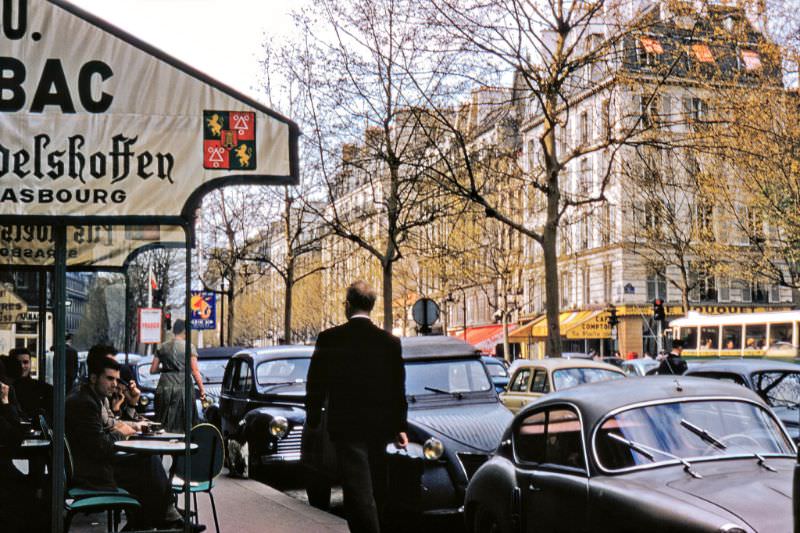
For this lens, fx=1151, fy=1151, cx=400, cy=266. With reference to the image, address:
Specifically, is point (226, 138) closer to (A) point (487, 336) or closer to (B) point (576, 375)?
(B) point (576, 375)

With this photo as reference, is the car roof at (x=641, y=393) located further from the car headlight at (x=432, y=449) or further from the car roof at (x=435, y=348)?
the car roof at (x=435, y=348)

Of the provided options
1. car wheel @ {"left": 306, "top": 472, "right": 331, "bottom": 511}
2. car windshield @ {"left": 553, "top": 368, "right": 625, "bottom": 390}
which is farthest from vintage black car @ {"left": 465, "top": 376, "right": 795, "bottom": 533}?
car windshield @ {"left": 553, "top": 368, "right": 625, "bottom": 390}

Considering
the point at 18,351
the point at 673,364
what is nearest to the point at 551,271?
the point at 673,364

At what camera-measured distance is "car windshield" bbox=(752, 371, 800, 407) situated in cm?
1374

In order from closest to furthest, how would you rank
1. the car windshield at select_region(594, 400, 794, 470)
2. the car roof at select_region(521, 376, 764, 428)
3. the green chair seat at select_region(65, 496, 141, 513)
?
the car windshield at select_region(594, 400, 794, 470) → the car roof at select_region(521, 376, 764, 428) → the green chair seat at select_region(65, 496, 141, 513)

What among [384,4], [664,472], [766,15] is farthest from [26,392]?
[384,4]

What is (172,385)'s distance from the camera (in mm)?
12023

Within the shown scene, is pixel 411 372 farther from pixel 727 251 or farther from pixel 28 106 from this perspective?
pixel 727 251

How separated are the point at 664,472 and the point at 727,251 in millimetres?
37649

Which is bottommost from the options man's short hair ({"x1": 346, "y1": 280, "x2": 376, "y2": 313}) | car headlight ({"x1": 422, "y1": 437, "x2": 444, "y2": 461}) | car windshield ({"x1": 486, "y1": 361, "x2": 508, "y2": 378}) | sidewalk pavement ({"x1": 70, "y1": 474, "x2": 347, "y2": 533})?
sidewalk pavement ({"x1": 70, "y1": 474, "x2": 347, "y2": 533})

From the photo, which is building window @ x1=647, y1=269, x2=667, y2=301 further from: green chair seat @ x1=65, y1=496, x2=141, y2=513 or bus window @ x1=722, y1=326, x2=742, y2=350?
green chair seat @ x1=65, y1=496, x2=141, y2=513

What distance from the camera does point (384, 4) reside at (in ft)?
96.0

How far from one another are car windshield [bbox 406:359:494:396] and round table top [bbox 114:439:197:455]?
4228mm

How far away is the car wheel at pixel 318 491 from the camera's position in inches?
508
